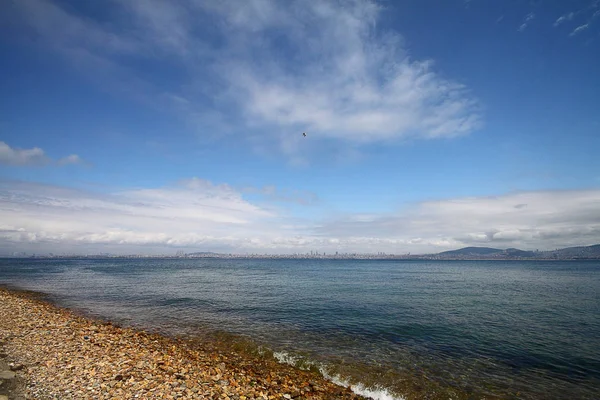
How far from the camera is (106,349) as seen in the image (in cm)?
1642

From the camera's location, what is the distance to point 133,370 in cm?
1342

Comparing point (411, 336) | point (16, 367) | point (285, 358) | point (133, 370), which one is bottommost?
point (411, 336)

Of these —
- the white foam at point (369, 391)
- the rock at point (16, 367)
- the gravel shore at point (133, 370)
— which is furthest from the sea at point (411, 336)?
the rock at point (16, 367)

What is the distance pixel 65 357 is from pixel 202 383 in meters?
8.04

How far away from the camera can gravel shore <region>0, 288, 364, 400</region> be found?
11.5 m

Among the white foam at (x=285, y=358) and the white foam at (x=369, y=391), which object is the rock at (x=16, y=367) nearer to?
the white foam at (x=285, y=358)

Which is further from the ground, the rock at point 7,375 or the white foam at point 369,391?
the rock at point 7,375

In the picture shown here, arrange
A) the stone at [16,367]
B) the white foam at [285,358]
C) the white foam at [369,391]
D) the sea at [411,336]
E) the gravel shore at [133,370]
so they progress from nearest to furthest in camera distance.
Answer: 1. the gravel shore at [133,370]
2. the stone at [16,367]
3. the white foam at [369,391]
4. the sea at [411,336]
5. the white foam at [285,358]

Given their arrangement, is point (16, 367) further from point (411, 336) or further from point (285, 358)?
point (411, 336)

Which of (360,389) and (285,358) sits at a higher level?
(285,358)

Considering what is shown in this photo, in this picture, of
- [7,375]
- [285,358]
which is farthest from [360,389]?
[7,375]

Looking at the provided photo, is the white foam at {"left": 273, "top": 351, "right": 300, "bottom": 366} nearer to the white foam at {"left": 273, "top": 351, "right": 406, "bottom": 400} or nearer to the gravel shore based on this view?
the white foam at {"left": 273, "top": 351, "right": 406, "bottom": 400}

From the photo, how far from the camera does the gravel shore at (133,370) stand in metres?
11.5

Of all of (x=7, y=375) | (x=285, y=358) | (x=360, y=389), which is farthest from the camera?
(x=285, y=358)
